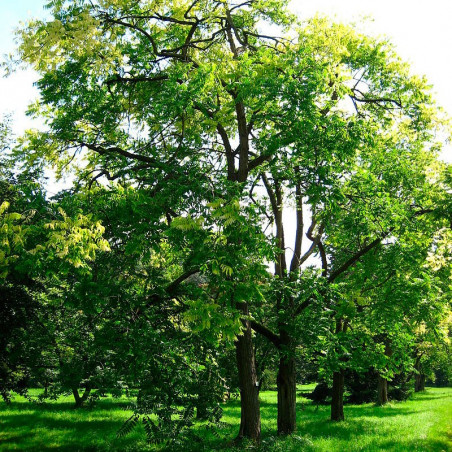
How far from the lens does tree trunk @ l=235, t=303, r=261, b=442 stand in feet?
33.2

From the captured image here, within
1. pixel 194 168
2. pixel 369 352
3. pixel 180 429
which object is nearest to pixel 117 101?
pixel 194 168

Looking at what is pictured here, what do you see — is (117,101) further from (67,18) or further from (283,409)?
(283,409)

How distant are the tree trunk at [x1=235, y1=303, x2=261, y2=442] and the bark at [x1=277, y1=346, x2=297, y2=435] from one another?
2195 millimetres

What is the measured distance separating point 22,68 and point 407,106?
32.7ft

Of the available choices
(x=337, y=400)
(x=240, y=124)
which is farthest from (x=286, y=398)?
(x=240, y=124)

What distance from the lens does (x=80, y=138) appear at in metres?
10.5

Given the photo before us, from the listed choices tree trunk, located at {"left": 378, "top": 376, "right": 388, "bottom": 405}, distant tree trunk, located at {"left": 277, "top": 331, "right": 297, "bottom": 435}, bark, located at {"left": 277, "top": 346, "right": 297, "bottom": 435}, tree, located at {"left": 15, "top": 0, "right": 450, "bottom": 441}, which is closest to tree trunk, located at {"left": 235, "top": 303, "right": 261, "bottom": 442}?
tree, located at {"left": 15, "top": 0, "right": 450, "bottom": 441}

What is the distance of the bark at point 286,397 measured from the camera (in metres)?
12.4

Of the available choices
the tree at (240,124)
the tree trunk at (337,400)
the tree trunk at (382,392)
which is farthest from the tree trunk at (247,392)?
the tree trunk at (382,392)

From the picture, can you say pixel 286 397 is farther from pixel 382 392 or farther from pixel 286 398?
pixel 382 392

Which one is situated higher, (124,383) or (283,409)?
(124,383)

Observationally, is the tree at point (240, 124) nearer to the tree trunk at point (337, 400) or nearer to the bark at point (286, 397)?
the bark at point (286, 397)

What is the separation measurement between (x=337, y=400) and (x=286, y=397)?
5.13m

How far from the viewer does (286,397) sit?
12602mm
